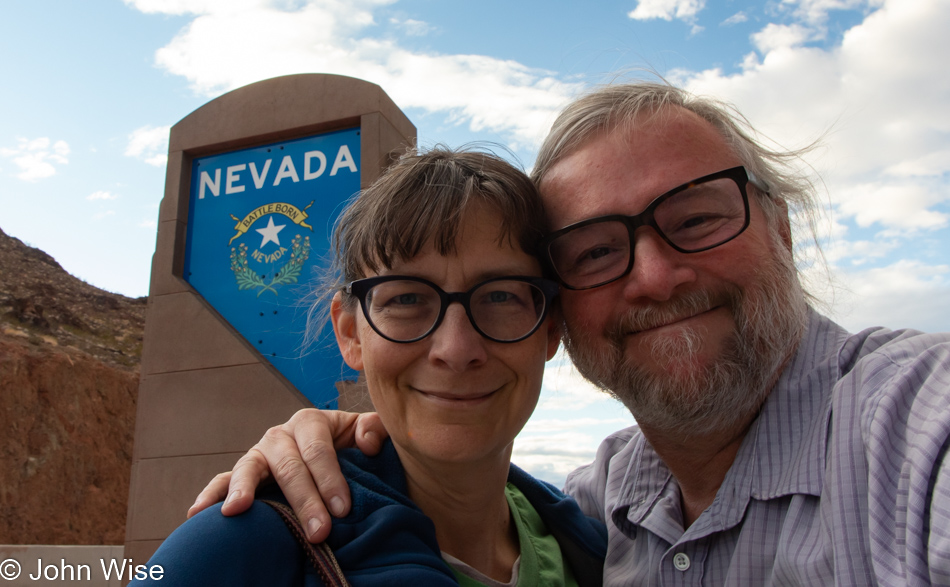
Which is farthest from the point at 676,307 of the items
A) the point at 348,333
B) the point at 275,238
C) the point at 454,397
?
the point at 275,238

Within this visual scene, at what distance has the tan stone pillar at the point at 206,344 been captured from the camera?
13.1ft

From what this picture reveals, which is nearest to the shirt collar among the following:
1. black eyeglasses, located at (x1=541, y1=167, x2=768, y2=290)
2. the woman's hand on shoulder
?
black eyeglasses, located at (x1=541, y1=167, x2=768, y2=290)

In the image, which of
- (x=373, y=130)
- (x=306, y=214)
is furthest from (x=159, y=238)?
(x=373, y=130)

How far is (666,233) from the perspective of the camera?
64.0 inches

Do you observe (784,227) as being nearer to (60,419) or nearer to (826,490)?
(826,490)

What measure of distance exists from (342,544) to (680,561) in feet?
2.82

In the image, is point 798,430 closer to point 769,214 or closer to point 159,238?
point 769,214

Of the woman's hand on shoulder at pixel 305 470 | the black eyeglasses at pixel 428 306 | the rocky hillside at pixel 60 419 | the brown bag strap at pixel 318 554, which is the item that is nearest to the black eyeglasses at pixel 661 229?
the black eyeglasses at pixel 428 306

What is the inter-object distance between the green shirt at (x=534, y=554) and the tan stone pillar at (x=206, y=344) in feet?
6.87

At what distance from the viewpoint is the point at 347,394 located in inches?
146

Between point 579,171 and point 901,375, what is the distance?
0.91 metres

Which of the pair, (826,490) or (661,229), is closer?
(826,490)

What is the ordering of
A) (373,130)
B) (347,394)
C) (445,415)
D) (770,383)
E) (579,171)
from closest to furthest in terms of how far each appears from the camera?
(445,415)
(770,383)
(579,171)
(347,394)
(373,130)

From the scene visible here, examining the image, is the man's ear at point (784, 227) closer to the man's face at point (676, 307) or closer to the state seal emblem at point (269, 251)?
the man's face at point (676, 307)
